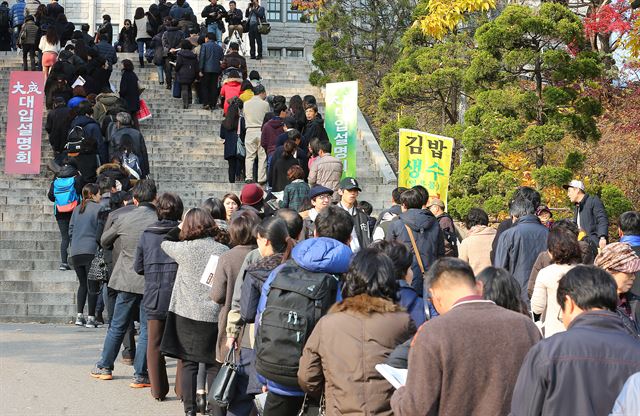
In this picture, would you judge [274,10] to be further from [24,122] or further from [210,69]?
[24,122]

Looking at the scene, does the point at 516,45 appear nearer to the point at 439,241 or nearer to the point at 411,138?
the point at 411,138

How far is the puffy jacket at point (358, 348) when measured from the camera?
5.54 m

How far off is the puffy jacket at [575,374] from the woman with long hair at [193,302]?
4.26 metres

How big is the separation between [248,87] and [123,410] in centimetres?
1205

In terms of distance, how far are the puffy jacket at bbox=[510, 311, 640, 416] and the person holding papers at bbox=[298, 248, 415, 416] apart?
113cm

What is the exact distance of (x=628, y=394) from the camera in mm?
3896

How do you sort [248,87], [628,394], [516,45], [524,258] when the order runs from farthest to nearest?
[248,87] < [516,45] < [524,258] < [628,394]

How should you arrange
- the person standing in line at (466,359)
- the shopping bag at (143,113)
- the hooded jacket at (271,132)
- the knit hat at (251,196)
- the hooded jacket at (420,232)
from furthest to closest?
the shopping bag at (143,113) → the hooded jacket at (271,132) → the knit hat at (251,196) → the hooded jacket at (420,232) → the person standing in line at (466,359)

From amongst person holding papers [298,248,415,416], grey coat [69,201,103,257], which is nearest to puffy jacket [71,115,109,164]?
grey coat [69,201,103,257]

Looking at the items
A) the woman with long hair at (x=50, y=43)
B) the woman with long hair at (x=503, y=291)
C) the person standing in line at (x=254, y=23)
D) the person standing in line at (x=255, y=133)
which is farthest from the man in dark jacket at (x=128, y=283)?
the person standing in line at (x=254, y=23)

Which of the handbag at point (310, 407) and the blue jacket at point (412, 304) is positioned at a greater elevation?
the blue jacket at point (412, 304)

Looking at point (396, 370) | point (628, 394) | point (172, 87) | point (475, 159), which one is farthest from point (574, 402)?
point (172, 87)

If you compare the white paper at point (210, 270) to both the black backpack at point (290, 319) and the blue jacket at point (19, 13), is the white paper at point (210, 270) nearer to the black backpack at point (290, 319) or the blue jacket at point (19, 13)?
the black backpack at point (290, 319)

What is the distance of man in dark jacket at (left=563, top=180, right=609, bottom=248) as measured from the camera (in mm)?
12891
